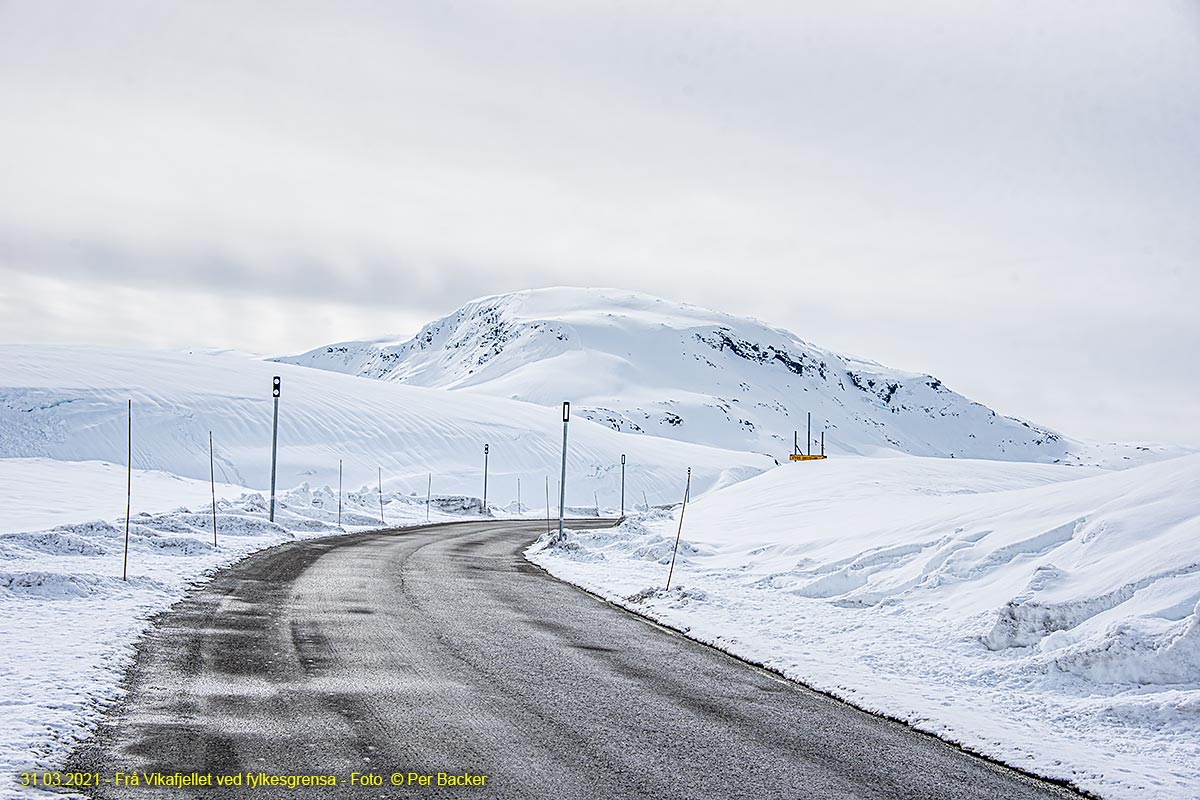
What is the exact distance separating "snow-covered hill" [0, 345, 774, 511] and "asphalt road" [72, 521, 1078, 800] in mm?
61773

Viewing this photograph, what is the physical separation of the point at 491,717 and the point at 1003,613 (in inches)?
267

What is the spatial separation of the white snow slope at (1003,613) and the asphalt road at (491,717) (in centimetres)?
90

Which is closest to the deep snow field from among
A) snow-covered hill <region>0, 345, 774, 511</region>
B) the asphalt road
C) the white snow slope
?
the white snow slope

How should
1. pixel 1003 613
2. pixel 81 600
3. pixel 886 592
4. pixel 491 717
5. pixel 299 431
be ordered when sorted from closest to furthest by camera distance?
pixel 491 717, pixel 1003 613, pixel 81 600, pixel 886 592, pixel 299 431

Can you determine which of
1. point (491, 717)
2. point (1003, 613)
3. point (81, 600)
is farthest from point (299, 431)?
point (491, 717)

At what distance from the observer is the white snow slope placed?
8602 millimetres

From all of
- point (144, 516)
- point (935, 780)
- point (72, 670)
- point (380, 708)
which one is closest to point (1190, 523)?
point (935, 780)

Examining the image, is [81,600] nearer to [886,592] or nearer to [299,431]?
[886,592]

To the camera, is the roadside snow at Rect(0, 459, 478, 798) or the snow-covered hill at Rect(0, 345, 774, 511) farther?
the snow-covered hill at Rect(0, 345, 774, 511)

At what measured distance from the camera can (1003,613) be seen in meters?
11.8

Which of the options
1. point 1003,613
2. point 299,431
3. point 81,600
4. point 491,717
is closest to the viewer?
point 491,717

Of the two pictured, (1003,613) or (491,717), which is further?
(1003,613)

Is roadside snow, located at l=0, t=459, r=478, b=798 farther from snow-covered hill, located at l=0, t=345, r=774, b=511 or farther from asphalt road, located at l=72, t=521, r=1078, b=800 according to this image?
snow-covered hill, located at l=0, t=345, r=774, b=511

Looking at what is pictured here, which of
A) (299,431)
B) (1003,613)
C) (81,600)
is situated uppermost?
(299,431)
